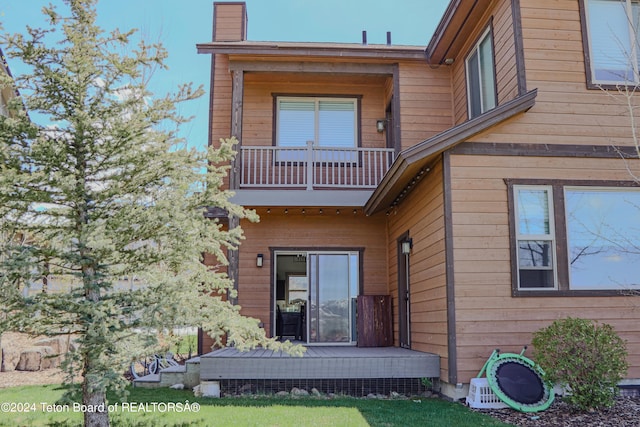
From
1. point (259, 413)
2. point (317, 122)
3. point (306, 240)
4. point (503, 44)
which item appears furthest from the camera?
point (317, 122)

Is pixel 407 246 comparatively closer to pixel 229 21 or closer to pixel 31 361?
pixel 229 21

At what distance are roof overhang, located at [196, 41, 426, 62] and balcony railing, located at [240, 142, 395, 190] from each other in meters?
1.66

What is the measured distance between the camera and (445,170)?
22.3ft

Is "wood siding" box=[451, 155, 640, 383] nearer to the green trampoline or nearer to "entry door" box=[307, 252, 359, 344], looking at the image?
the green trampoline

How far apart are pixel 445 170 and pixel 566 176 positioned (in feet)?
5.10

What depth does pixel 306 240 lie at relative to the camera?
33.2 ft

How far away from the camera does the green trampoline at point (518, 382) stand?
588 centimetres

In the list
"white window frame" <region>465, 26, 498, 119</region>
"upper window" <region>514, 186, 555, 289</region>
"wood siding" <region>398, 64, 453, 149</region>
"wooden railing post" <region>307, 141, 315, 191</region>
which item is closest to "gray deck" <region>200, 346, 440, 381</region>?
"upper window" <region>514, 186, 555, 289</region>

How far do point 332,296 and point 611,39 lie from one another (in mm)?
5958

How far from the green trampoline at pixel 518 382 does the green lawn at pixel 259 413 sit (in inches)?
17.9

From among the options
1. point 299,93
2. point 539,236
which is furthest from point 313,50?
point 539,236

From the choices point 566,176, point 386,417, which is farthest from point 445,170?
point 386,417

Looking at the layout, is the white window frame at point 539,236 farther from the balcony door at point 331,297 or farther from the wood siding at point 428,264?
the balcony door at point 331,297

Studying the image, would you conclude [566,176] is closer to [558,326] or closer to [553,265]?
[553,265]
